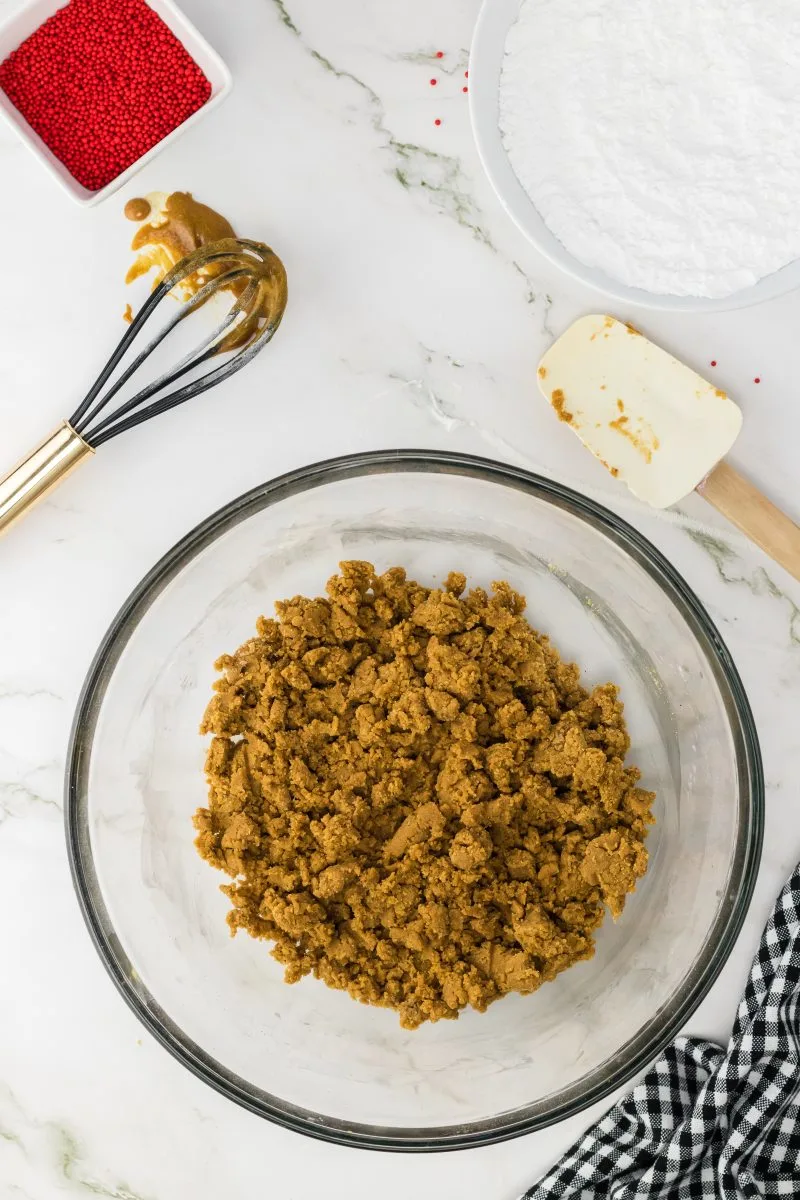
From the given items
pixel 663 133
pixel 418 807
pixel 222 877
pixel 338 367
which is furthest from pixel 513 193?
pixel 222 877

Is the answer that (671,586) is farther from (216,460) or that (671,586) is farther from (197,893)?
(197,893)

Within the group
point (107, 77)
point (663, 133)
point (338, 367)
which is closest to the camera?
point (663, 133)

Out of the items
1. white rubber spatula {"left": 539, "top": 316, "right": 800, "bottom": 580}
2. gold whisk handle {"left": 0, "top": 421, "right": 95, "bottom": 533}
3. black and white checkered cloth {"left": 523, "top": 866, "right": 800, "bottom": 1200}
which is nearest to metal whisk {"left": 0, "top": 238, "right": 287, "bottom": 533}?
gold whisk handle {"left": 0, "top": 421, "right": 95, "bottom": 533}

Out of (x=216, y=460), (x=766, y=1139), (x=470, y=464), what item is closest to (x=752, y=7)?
(x=470, y=464)

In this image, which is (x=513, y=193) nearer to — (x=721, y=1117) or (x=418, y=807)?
(x=418, y=807)

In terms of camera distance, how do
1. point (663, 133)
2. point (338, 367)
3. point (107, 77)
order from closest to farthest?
point (663, 133)
point (107, 77)
point (338, 367)

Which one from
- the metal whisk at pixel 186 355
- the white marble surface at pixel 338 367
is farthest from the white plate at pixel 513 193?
the metal whisk at pixel 186 355
